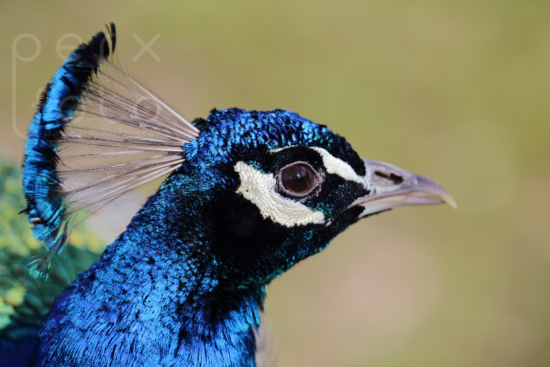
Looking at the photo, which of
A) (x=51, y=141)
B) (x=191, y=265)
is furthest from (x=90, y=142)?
(x=191, y=265)

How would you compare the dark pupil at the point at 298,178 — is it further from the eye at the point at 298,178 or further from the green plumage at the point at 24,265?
the green plumage at the point at 24,265

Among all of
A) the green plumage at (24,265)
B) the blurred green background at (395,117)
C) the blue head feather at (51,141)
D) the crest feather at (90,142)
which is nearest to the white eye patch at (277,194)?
the crest feather at (90,142)

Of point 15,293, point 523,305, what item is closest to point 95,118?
point 15,293

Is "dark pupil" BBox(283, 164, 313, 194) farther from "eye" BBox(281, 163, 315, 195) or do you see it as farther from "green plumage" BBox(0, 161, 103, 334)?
"green plumage" BBox(0, 161, 103, 334)

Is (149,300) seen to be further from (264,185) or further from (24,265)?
(24,265)

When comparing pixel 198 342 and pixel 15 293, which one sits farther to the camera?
pixel 15 293

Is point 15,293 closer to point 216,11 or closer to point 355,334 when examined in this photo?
point 355,334
